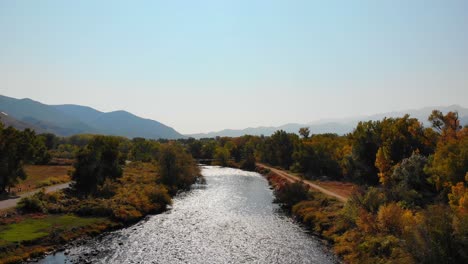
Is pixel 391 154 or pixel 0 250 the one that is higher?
pixel 391 154

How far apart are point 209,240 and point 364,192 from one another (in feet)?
80.4

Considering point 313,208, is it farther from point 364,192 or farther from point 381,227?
point 381,227

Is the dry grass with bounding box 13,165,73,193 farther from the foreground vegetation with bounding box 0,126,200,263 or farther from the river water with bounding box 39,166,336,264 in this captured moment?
the river water with bounding box 39,166,336,264

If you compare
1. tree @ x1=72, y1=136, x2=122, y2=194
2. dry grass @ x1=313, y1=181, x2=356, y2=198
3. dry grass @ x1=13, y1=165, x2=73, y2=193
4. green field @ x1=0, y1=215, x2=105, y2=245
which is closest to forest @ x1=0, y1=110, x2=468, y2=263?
tree @ x1=72, y1=136, x2=122, y2=194

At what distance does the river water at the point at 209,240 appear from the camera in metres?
42.1

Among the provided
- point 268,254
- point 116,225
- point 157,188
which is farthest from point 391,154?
point 116,225

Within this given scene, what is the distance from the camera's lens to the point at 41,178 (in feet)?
292

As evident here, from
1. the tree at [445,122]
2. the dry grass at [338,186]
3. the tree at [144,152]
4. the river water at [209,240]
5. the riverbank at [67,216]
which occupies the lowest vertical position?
the river water at [209,240]

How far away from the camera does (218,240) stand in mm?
49594

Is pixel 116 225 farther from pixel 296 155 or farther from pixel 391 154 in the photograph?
pixel 296 155

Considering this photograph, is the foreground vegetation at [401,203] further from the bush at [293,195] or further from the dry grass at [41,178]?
the dry grass at [41,178]

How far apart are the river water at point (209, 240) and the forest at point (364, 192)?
346 centimetres

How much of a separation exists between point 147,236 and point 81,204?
1705 centimetres

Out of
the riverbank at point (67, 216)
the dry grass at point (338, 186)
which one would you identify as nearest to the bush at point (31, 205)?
the riverbank at point (67, 216)
